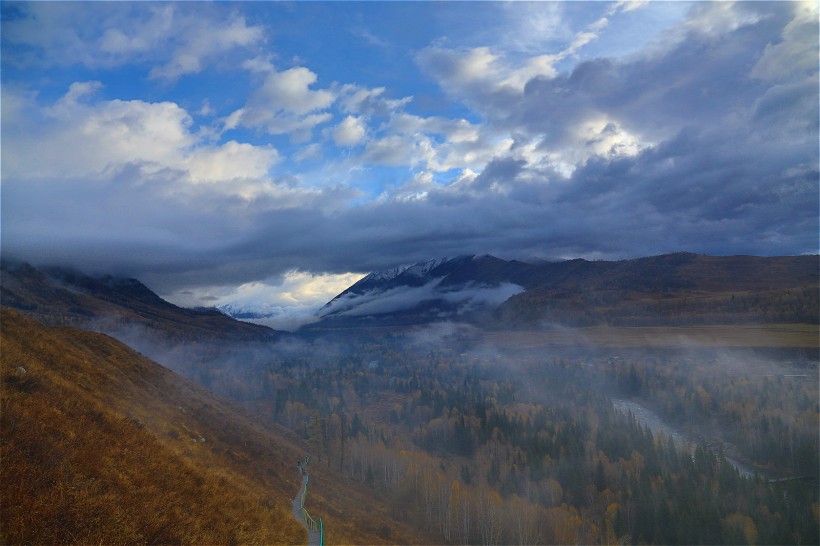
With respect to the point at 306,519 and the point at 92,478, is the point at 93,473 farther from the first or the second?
the point at 306,519

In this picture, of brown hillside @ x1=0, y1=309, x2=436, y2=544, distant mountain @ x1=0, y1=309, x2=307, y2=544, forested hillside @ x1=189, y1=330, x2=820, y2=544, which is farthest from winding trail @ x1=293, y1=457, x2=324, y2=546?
forested hillside @ x1=189, y1=330, x2=820, y2=544

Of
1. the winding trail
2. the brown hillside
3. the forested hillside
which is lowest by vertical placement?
the forested hillside

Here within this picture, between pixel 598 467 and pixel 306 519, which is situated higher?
pixel 306 519

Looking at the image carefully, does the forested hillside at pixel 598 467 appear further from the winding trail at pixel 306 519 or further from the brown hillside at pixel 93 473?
the brown hillside at pixel 93 473

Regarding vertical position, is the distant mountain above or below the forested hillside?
above

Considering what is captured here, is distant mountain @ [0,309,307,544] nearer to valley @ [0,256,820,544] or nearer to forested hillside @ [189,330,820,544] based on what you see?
valley @ [0,256,820,544]

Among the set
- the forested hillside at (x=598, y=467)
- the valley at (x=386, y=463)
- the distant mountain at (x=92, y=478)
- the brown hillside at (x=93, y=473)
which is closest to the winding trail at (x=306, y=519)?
the valley at (x=386, y=463)

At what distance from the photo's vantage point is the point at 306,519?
136 ft

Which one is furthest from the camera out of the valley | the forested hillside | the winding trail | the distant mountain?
the forested hillside

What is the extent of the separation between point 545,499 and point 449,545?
32374 millimetres

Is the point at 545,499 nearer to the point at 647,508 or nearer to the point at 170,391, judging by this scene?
the point at 647,508

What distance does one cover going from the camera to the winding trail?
32.6 metres

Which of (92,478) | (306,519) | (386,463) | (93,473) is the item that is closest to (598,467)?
(386,463)

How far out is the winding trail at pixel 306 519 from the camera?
32.6 m
